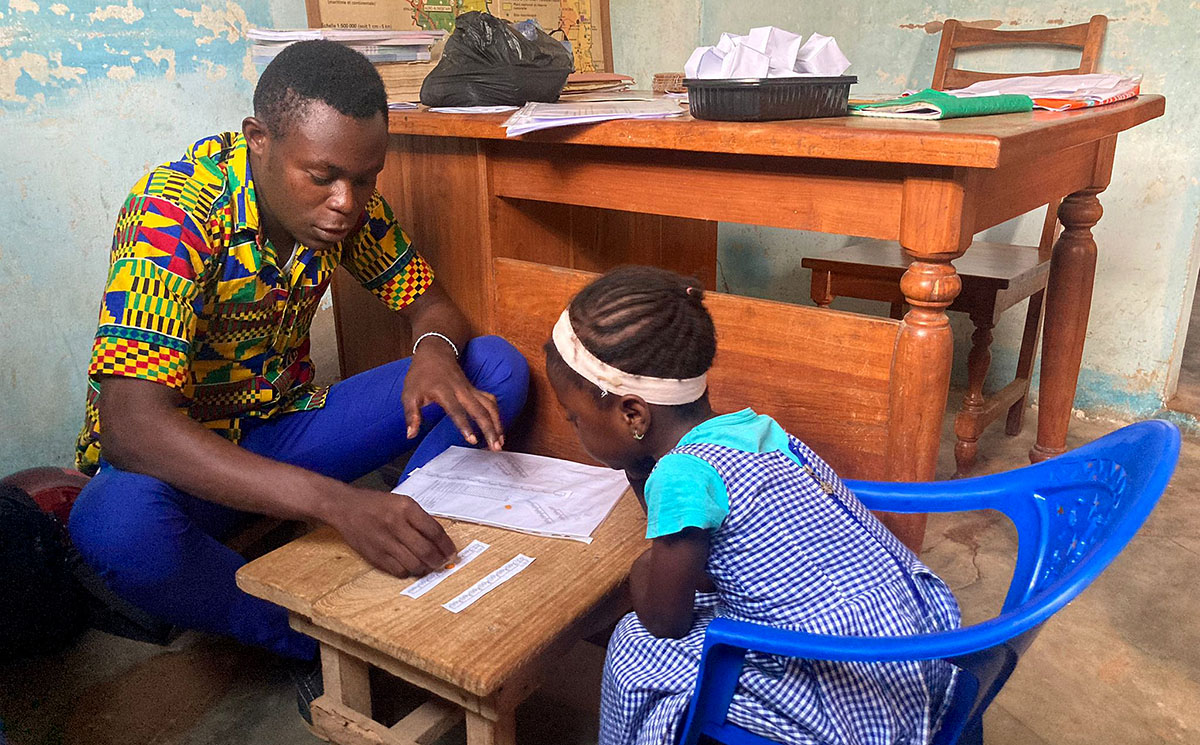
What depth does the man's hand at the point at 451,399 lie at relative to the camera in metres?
1.46

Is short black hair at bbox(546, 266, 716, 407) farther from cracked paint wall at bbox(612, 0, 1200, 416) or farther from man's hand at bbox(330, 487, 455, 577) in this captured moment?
cracked paint wall at bbox(612, 0, 1200, 416)

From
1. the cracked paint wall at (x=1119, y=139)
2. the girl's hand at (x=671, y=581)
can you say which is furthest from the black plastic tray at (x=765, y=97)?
the cracked paint wall at (x=1119, y=139)

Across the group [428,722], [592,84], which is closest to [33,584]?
[428,722]

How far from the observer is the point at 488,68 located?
5.85ft

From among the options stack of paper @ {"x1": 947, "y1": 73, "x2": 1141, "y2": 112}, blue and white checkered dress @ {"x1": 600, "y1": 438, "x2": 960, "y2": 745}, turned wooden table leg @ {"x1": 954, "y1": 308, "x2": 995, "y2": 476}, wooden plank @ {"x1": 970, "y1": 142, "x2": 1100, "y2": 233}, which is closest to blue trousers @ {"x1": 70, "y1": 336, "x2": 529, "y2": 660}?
blue and white checkered dress @ {"x1": 600, "y1": 438, "x2": 960, "y2": 745}

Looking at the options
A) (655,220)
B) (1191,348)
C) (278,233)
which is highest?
(278,233)

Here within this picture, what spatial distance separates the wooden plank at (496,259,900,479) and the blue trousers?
1.45 feet

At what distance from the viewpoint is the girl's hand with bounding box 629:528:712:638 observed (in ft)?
3.17

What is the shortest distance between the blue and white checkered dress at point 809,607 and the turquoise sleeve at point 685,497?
0.02 m

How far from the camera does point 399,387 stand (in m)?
1.66

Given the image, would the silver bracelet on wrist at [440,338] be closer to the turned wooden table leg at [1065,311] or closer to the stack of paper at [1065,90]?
the stack of paper at [1065,90]

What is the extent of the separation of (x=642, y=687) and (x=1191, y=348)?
334cm

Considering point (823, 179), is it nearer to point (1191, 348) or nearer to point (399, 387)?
point (399, 387)

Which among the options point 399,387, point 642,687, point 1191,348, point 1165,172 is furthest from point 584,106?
point 1191,348
